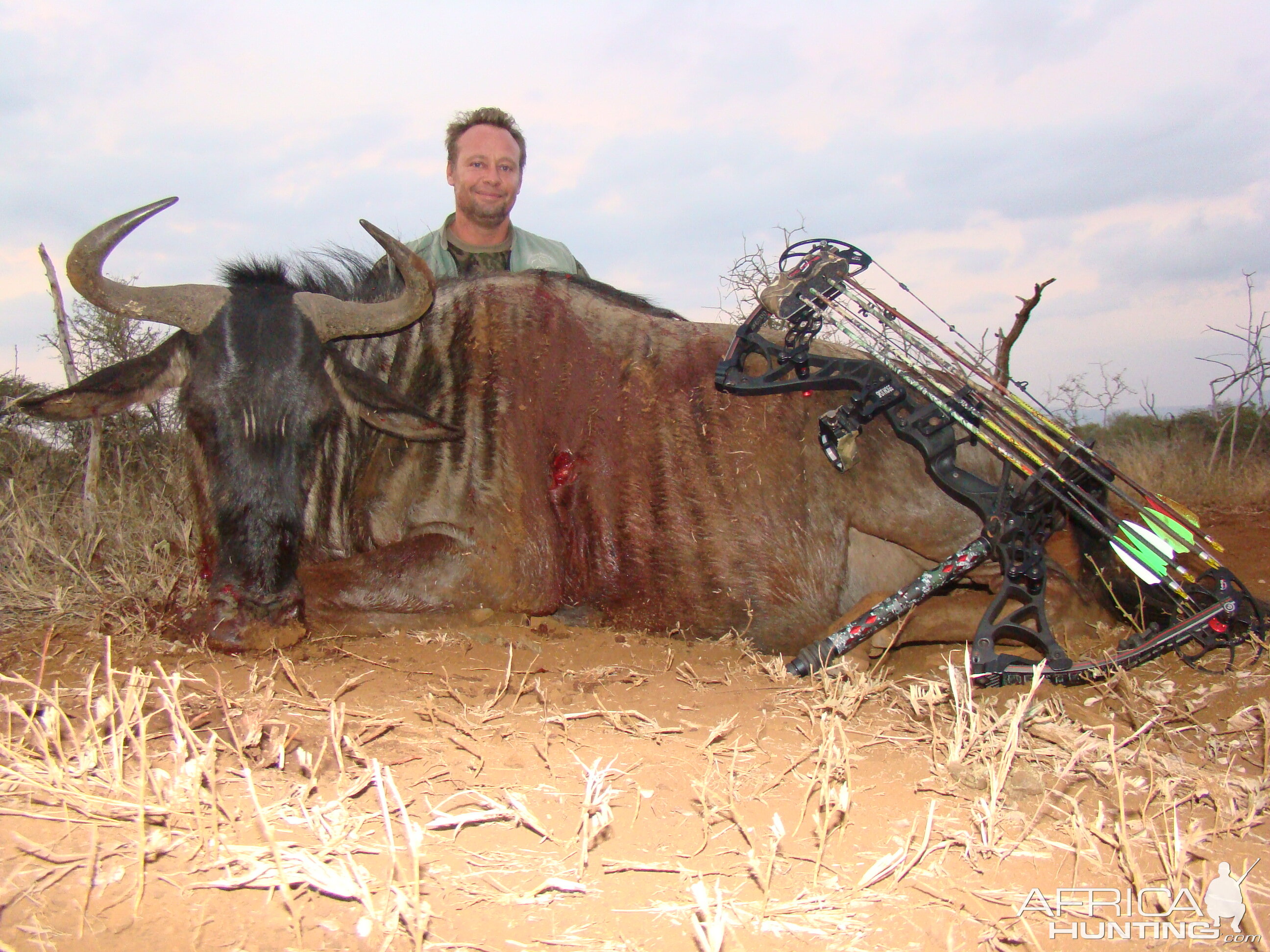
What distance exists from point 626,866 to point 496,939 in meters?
0.29

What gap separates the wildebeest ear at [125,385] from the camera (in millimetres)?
3254

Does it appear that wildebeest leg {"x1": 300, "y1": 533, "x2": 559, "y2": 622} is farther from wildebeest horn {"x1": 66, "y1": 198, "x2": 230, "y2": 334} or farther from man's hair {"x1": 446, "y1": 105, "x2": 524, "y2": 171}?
man's hair {"x1": 446, "y1": 105, "x2": 524, "y2": 171}

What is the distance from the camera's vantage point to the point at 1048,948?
1417 mm

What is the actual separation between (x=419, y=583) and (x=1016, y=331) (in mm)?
5143

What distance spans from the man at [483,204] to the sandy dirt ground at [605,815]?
3756 millimetres

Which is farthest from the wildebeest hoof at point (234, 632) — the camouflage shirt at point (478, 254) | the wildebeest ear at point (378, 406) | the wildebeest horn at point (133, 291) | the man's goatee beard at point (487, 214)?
the man's goatee beard at point (487, 214)

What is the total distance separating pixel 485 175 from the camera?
5.59 metres

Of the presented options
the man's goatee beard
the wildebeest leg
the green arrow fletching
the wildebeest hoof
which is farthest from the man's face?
the green arrow fletching

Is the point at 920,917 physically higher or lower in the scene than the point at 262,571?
lower

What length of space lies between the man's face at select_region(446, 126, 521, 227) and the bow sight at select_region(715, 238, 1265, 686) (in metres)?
2.95

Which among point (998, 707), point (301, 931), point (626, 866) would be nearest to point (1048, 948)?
point (626, 866)

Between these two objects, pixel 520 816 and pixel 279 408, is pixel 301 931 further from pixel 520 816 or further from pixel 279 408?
pixel 279 408

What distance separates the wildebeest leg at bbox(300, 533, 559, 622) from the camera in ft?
10.8

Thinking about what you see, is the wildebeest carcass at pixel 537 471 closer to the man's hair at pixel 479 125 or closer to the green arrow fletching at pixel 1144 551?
the green arrow fletching at pixel 1144 551
